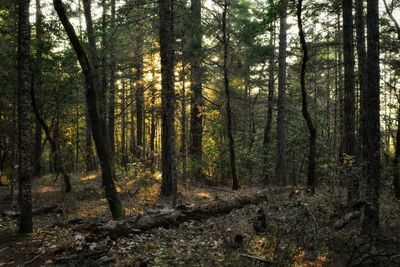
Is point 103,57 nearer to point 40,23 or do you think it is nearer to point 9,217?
point 40,23

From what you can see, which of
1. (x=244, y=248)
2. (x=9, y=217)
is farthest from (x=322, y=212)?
(x=9, y=217)

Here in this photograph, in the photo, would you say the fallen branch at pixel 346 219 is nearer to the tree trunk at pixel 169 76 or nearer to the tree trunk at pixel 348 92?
the tree trunk at pixel 348 92

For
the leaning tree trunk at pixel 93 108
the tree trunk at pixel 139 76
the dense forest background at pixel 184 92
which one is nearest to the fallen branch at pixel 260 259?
the dense forest background at pixel 184 92

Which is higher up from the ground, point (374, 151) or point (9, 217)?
point (374, 151)

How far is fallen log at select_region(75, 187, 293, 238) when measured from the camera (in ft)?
28.8

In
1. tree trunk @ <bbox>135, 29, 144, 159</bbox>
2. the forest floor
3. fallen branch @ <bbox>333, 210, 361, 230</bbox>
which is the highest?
tree trunk @ <bbox>135, 29, 144, 159</bbox>

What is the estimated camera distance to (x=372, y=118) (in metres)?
8.95

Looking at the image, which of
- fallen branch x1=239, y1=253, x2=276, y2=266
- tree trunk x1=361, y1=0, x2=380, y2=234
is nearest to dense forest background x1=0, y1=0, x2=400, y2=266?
tree trunk x1=361, y1=0, x2=380, y2=234

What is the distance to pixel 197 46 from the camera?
21078 mm

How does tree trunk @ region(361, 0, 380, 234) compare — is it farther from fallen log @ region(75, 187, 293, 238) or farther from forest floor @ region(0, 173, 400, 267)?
fallen log @ region(75, 187, 293, 238)

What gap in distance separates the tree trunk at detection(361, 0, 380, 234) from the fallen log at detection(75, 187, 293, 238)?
4397 millimetres

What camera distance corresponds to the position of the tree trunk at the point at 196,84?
17.4m

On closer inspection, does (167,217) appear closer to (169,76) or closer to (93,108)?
(93,108)

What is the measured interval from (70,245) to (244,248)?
3.64 m
